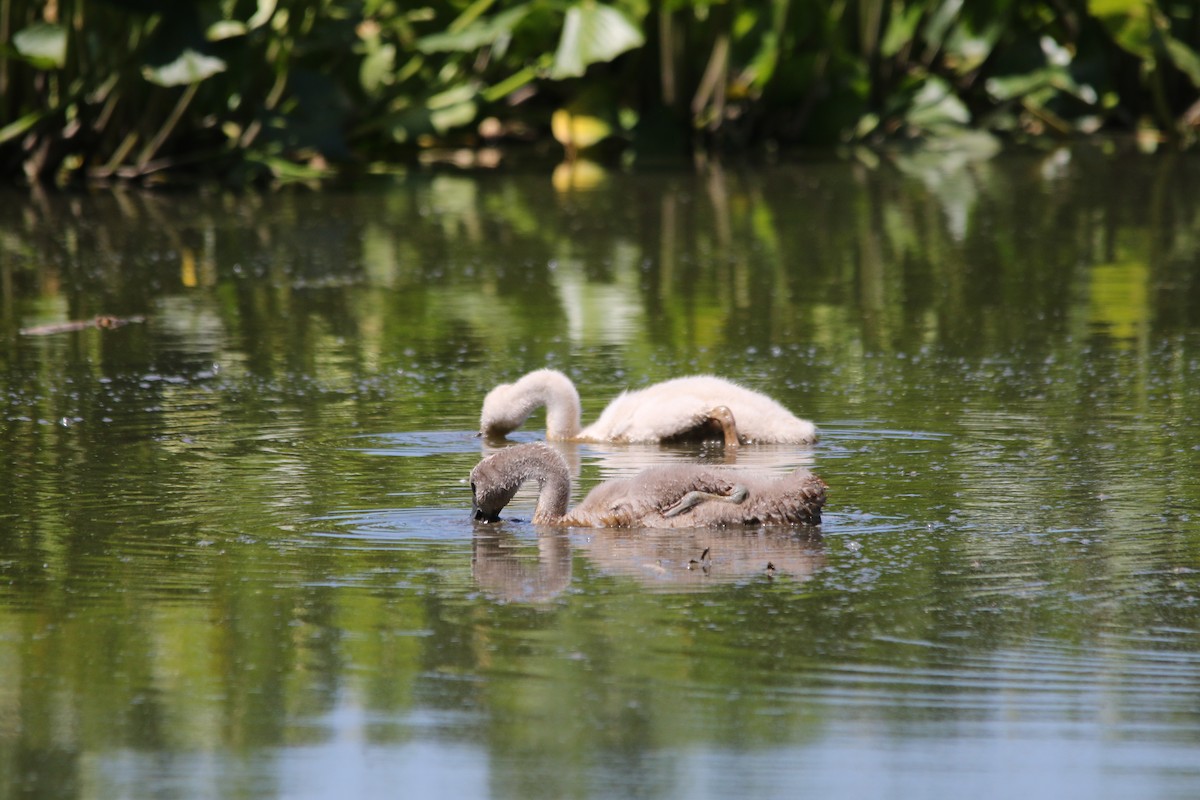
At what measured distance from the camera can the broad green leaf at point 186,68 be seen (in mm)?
15250

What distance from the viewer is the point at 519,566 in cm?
570

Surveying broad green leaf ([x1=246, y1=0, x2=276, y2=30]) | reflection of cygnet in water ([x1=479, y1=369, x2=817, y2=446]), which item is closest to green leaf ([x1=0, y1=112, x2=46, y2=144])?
broad green leaf ([x1=246, y1=0, x2=276, y2=30])

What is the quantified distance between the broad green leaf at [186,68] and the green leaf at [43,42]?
2.60ft

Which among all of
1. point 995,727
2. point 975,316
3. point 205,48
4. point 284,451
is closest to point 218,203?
point 205,48

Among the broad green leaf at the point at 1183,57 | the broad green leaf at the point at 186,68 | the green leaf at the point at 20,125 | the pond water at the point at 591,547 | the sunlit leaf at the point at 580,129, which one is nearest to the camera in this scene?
the pond water at the point at 591,547

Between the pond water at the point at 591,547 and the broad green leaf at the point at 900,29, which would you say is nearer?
the pond water at the point at 591,547

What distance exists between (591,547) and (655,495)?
1.08 feet

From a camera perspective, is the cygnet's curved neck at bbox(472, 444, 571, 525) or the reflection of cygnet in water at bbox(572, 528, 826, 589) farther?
the cygnet's curved neck at bbox(472, 444, 571, 525)

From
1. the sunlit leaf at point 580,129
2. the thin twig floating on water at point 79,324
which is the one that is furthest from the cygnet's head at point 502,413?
the sunlit leaf at point 580,129

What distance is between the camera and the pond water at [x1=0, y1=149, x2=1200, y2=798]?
415 centimetres

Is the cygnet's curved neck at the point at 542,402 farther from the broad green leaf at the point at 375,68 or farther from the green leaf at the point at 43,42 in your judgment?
the broad green leaf at the point at 375,68

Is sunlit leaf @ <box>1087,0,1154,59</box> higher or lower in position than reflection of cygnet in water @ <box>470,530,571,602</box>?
higher

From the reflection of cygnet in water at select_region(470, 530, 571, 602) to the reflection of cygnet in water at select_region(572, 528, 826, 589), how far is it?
0.09 meters

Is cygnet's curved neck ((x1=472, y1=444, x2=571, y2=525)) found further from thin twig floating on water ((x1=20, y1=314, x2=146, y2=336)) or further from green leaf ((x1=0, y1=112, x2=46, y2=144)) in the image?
green leaf ((x1=0, y1=112, x2=46, y2=144))
